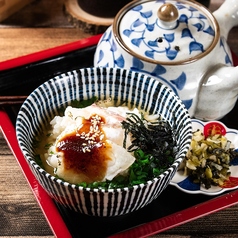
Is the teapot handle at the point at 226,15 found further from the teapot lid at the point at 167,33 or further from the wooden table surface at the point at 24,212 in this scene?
the wooden table surface at the point at 24,212

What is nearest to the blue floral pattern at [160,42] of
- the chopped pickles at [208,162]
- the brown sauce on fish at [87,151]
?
the chopped pickles at [208,162]

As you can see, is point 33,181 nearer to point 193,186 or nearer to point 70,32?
point 193,186

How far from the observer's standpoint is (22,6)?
235 centimetres

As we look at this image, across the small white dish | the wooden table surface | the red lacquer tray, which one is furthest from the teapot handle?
the red lacquer tray

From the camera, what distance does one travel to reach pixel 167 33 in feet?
5.17

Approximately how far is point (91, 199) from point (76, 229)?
0.18 meters

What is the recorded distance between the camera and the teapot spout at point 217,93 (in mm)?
1572

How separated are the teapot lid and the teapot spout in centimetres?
10

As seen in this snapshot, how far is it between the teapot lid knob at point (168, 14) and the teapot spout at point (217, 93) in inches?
8.7

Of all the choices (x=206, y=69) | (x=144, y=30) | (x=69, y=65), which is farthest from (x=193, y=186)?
(x=69, y=65)

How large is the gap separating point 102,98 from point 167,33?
0.31m

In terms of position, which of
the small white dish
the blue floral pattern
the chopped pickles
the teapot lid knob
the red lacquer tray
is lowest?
the red lacquer tray

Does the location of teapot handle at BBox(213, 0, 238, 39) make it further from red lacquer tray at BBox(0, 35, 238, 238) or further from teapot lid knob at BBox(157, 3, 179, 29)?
red lacquer tray at BBox(0, 35, 238, 238)

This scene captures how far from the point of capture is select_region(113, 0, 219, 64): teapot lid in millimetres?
1550
